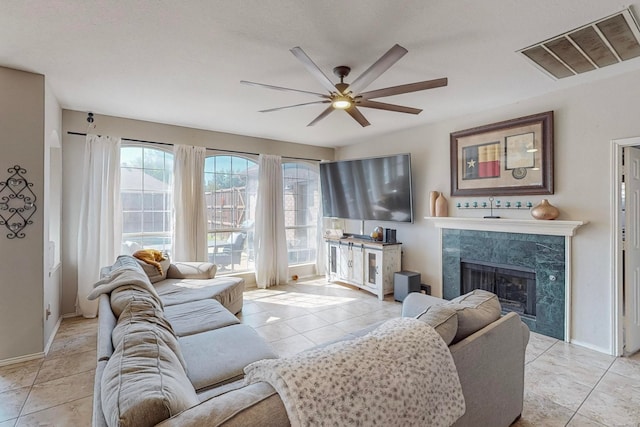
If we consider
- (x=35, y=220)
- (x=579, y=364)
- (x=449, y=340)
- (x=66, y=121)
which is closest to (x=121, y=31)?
(x=35, y=220)

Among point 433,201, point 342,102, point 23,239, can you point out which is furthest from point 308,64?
point 433,201

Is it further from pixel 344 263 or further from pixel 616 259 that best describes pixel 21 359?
pixel 616 259

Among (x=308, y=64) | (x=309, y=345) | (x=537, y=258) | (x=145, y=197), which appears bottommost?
(x=309, y=345)

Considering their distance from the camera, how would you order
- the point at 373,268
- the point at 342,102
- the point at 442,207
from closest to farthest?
the point at 342,102 → the point at 442,207 → the point at 373,268

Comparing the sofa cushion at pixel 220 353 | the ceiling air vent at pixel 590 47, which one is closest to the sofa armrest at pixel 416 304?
the sofa cushion at pixel 220 353

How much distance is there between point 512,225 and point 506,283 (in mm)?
762

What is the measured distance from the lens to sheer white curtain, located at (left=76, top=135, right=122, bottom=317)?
385cm

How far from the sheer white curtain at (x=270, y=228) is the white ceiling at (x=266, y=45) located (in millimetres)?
1865

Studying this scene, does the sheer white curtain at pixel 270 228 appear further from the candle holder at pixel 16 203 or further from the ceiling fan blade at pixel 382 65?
the ceiling fan blade at pixel 382 65

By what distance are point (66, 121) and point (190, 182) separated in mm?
1579

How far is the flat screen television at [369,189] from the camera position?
15.4 ft

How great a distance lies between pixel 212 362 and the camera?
1.90 m

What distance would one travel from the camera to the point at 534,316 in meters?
3.50

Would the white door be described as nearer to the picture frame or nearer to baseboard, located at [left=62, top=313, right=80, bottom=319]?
the picture frame
